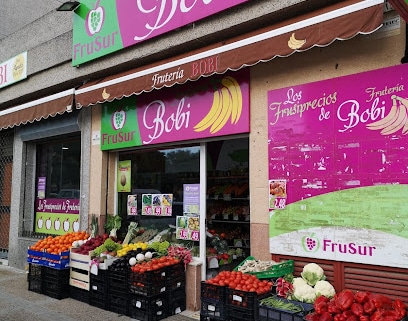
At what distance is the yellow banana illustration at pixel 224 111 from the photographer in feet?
18.8

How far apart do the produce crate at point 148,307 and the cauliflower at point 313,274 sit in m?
2.16

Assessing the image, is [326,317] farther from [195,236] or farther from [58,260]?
[58,260]

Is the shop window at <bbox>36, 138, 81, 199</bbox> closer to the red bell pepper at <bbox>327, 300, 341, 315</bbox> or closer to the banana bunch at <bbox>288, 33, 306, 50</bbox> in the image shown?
the banana bunch at <bbox>288, 33, 306, 50</bbox>

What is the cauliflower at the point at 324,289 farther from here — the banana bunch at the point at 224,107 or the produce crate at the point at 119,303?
the produce crate at the point at 119,303

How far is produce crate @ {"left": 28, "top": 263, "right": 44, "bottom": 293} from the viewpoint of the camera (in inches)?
274

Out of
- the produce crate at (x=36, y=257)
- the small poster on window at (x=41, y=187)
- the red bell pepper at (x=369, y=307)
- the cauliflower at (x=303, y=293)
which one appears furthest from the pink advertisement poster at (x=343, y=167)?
the small poster on window at (x=41, y=187)

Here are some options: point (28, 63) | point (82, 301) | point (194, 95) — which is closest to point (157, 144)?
point (194, 95)

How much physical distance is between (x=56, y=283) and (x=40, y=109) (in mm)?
3603

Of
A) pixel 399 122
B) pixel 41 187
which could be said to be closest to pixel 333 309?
pixel 399 122

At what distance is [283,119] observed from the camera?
5133 mm

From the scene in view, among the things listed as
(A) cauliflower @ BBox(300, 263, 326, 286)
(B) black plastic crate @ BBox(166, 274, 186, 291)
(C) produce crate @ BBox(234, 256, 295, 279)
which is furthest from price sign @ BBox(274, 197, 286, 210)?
(B) black plastic crate @ BBox(166, 274, 186, 291)

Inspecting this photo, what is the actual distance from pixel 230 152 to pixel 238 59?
195cm

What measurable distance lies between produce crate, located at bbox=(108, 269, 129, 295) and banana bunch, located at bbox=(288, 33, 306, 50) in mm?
3943

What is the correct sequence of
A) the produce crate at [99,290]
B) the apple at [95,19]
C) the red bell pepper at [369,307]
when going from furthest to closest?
the apple at [95,19] → the produce crate at [99,290] → the red bell pepper at [369,307]
